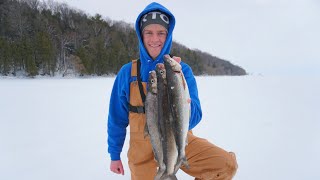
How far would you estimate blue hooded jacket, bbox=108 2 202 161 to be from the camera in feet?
9.89

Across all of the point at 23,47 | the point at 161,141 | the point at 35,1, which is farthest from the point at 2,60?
the point at 161,141

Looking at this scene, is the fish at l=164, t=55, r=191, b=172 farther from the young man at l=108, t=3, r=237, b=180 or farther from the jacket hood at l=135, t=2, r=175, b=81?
the jacket hood at l=135, t=2, r=175, b=81

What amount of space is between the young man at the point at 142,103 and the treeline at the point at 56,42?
108ft

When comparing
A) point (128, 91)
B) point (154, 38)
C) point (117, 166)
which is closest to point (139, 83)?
point (128, 91)

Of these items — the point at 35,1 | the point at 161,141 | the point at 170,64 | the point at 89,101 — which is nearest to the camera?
the point at 170,64

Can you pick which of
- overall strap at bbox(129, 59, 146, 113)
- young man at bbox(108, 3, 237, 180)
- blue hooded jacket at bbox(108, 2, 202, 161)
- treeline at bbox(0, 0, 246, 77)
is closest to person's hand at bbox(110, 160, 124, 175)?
A: blue hooded jacket at bbox(108, 2, 202, 161)

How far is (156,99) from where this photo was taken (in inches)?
92.7

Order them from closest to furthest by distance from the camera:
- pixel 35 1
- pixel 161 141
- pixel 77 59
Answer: pixel 161 141, pixel 77 59, pixel 35 1

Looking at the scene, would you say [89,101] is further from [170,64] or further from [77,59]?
[77,59]

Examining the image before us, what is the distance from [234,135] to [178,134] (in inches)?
149

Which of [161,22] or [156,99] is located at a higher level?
[161,22]

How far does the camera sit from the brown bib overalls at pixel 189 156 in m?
3.01

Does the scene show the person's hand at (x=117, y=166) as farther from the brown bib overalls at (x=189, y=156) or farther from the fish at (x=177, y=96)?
the fish at (x=177, y=96)

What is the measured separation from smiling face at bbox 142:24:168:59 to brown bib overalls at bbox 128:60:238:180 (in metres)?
0.27
